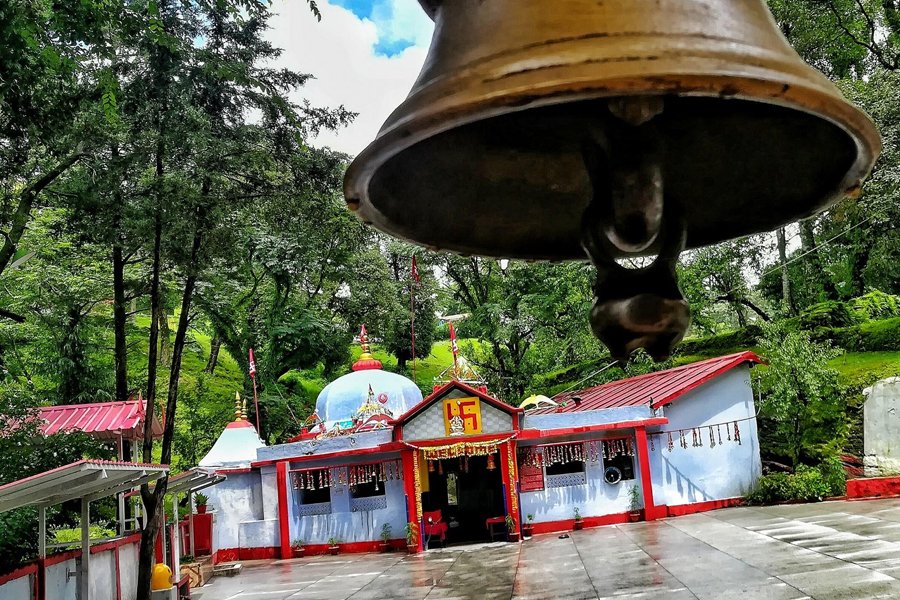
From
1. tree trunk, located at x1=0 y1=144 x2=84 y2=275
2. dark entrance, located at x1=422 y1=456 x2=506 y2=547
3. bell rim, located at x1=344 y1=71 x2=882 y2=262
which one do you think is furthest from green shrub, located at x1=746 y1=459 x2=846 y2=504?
bell rim, located at x1=344 y1=71 x2=882 y2=262

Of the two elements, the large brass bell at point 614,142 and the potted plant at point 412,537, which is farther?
the potted plant at point 412,537

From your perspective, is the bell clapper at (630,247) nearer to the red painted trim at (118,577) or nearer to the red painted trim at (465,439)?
the red painted trim at (118,577)

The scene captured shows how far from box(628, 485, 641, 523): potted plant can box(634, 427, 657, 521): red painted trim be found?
0.19m

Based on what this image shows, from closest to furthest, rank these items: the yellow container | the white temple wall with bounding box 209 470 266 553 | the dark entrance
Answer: the yellow container
the white temple wall with bounding box 209 470 266 553
the dark entrance

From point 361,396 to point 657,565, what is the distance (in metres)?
11.1

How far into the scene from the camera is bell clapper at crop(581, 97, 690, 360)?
48.8 inches

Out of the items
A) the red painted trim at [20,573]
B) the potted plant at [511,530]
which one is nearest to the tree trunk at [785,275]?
the potted plant at [511,530]

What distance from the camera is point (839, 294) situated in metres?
21.1

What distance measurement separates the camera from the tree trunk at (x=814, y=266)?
814 inches

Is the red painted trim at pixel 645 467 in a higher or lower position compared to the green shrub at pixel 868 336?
lower

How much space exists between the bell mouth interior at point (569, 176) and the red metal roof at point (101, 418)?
1480 centimetres

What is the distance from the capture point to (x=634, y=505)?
16781 millimetres

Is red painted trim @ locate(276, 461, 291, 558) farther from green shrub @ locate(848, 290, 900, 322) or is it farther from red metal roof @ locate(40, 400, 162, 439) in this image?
green shrub @ locate(848, 290, 900, 322)

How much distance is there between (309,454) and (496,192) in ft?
55.9
